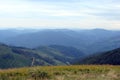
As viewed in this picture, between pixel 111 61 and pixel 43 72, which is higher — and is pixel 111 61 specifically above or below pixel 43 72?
below

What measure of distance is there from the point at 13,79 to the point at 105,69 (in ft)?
22.5

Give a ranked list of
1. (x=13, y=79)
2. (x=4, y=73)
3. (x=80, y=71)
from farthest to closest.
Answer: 1. (x=80, y=71)
2. (x=4, y=73)
3. (x=13, y=79)

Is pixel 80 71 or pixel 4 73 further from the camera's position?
pixel 80 71

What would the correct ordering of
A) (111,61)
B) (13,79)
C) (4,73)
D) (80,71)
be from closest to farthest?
(13,79) → (4,73) → (80,71) → (111,61)

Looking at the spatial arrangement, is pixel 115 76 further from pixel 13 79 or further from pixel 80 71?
pixel 13 79

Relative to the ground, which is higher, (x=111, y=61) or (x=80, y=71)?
(x=80, y=71)

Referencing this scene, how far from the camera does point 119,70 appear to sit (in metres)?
21.5

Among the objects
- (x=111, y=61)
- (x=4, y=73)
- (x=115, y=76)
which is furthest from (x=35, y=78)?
(x=111, y=61)

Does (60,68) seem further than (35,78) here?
Yes

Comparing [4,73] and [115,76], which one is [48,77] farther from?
[115,76]

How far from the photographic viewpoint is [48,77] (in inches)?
728

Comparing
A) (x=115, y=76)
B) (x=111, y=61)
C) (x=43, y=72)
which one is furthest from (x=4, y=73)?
(x=111, y=61)

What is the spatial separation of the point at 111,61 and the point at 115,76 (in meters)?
179

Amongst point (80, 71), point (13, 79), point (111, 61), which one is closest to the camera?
point (13, 79)
